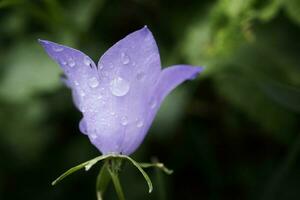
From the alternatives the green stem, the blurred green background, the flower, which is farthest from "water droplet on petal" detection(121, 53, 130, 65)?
the blurred green background

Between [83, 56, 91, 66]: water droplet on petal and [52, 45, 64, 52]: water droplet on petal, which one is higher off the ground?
[52, 45, 64, 52]: water droplet on petal

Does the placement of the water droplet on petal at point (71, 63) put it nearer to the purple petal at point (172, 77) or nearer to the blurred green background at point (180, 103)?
the purple petal at point (172, 77)

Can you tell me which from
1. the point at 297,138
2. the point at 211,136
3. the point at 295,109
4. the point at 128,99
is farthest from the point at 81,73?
the point at 211,136

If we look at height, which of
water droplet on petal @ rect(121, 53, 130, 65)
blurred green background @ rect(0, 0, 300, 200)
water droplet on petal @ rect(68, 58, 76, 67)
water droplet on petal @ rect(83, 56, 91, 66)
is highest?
water droplet on petal @ rect(121, 53, 130, 65)

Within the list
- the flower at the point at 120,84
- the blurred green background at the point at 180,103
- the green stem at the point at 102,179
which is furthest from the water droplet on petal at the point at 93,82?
the blurred green background at the point at 180,103

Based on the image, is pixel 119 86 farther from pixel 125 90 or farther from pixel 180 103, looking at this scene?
pixel 180 103

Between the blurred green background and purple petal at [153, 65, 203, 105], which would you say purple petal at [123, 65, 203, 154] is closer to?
purple petal at [153, 65, 203, 105]

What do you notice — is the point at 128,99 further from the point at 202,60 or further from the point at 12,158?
the point at 12,158
